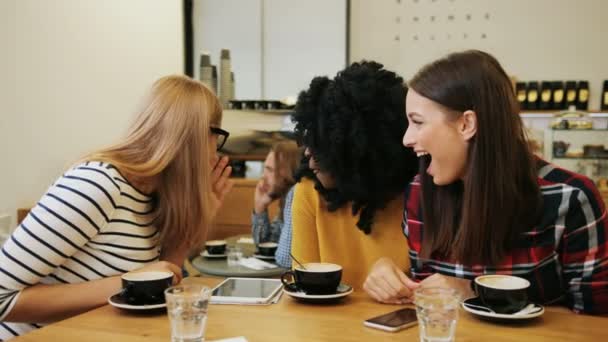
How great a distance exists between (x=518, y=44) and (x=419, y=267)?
3.68 metres

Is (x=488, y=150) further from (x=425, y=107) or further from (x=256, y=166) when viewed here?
(x=256, y=166)

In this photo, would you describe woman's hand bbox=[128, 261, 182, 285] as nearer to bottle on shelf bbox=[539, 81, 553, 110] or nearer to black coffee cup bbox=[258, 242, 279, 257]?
black coffee cup bbox=[258, 242, 279, 257]

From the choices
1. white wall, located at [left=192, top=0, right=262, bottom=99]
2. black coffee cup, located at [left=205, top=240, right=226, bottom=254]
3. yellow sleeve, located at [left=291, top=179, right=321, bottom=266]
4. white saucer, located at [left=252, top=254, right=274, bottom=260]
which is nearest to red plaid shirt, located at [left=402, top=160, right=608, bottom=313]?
yellow sleeve, located at [left=291, top=179, right=321, bottom=266]

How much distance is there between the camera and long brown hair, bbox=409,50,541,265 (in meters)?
1.40

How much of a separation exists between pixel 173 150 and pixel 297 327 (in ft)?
2.13

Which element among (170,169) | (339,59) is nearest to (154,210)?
(170,169)

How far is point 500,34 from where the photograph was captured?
4.79 meters

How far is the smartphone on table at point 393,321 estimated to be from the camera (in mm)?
1082

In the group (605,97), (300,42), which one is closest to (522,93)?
(605,97)

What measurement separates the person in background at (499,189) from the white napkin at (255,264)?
4.24ft

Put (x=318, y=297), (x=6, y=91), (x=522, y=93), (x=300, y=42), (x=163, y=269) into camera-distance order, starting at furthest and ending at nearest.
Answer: (x=300, y=42)
(x=522, y=93)
(x=6, y=91)
(x=163, y=269)
(x=318, y=297)

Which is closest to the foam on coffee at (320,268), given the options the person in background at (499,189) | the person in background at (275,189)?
the person in background at (499,189)

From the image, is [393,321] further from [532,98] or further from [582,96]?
[582,96]

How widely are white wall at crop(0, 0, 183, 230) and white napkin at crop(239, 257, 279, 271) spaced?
3.90 ft
